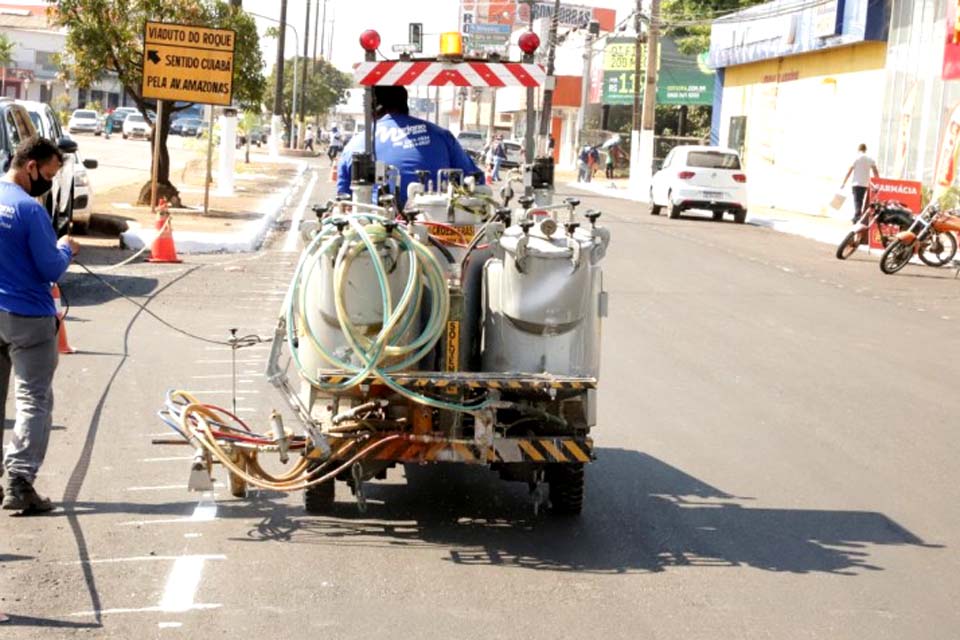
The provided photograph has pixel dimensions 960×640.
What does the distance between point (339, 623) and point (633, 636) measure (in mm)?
1121

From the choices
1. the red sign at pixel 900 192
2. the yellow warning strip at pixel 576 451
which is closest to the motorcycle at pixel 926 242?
the red sign at pixel 900 192

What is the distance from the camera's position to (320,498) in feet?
24.5

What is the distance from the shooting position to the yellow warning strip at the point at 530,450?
712cm

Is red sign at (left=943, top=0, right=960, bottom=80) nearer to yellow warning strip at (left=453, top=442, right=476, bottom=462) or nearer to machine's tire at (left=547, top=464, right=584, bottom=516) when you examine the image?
machine's tire at (left=547, top=464, right=584, bottom=516)

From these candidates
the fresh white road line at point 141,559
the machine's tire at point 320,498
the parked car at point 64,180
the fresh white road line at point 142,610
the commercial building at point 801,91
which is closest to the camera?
the fresh white road line at point 142,610

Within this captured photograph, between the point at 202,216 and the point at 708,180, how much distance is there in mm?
12614

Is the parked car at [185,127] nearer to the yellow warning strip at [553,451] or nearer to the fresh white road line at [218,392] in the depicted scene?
the fresh white road line at [218,392]

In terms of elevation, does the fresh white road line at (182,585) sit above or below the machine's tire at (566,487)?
below

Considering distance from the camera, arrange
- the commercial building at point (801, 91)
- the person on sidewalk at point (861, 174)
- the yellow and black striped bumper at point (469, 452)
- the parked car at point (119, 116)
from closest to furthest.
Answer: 1. the yellow and black striped bumper at point (469, 452)
2. the person on sidewalk at point (861, 174)
3. the commercial building at point (801, 91)
4. the parked car at point (119, 116)

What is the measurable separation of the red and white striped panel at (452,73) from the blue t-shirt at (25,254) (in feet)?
6.48

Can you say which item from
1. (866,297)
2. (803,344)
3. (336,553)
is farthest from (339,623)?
(866,297)

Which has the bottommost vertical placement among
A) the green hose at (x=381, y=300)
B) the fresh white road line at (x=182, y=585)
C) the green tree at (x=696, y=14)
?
the fresh white road line at (x=182, y=585)

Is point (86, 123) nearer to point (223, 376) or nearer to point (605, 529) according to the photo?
point (223, 376)

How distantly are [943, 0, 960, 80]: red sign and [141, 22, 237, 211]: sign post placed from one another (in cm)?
1435
